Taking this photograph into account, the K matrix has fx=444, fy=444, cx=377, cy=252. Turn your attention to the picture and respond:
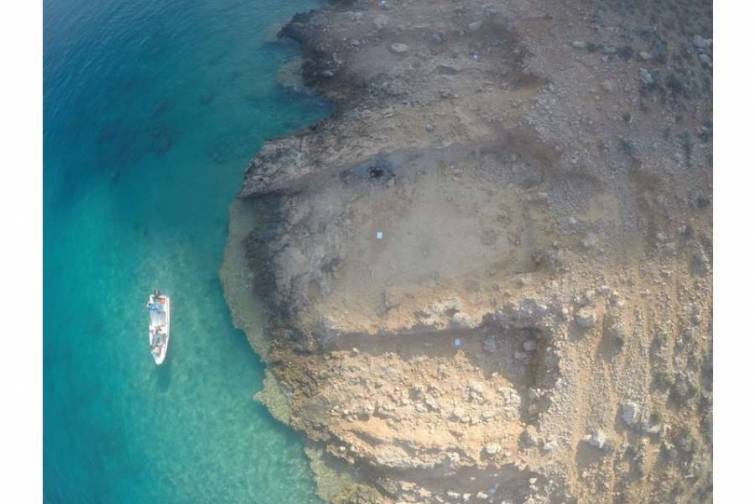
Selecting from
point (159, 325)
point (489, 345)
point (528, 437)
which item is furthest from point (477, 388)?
point (159, 325)

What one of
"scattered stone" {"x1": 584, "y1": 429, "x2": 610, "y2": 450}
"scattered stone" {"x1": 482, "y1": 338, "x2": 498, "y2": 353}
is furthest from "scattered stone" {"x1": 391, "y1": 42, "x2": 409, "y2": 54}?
"scattered stone" {"x1": 584, "y1": 429, "x2": 610, "y2": 450}

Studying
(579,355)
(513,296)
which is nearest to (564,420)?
(579,355)

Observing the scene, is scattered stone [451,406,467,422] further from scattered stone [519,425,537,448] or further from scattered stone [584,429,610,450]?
scattered stone [584,429,610,450]

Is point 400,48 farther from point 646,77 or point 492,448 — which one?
point 492,448

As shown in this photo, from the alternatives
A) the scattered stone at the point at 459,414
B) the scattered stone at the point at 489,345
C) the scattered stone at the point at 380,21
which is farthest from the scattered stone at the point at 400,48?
the scattered stone at the point at 459,414

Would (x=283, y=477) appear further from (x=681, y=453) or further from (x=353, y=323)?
(x=681, y=453)

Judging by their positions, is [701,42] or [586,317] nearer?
[586,317]
